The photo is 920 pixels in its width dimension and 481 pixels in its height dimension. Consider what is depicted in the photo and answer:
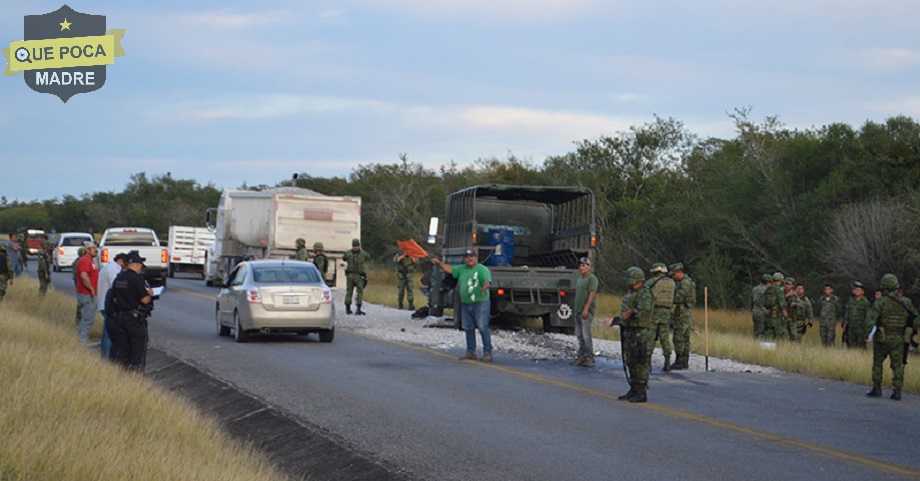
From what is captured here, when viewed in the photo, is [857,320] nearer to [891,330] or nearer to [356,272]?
[891,330]

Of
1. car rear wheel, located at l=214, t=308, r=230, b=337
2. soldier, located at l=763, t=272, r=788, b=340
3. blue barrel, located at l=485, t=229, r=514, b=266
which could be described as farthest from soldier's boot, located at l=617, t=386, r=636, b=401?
blue barrel, located at l=485, t=229, r=514, b=266

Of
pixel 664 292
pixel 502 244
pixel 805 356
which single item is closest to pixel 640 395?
pixel 664 292

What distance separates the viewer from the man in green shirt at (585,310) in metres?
18.6

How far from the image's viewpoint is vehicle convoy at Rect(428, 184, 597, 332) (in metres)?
25.5

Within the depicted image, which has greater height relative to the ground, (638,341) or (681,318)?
(681,318)

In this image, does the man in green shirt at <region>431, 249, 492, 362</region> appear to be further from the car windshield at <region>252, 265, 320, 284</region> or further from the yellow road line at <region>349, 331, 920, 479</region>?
the car windshield at <region>252, 265, 320, 284</region>

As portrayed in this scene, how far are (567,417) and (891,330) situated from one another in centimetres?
561

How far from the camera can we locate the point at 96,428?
9562mm

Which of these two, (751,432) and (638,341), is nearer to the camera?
(751,432)

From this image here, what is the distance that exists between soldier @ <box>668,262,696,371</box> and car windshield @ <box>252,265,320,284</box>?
691cm

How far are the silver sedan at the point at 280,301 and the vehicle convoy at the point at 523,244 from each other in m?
3.41

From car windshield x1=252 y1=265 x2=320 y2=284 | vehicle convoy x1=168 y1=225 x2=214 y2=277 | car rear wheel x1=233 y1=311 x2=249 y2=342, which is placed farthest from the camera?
vehicle convoy x1=168 y1=225 x2=214 y2=277

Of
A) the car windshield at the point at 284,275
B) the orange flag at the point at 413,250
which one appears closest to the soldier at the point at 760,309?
the orange flag at the point at 413,250

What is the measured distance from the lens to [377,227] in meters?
64.6
